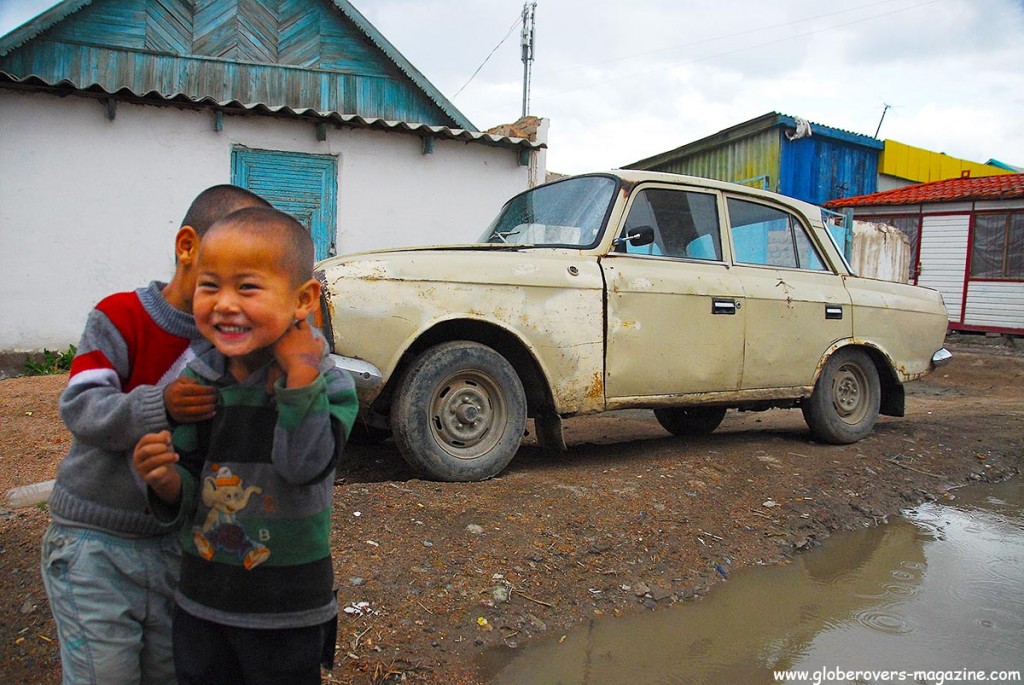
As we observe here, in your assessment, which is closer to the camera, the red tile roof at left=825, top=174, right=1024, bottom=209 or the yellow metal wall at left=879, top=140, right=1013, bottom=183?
the red tile roof at left=825, top=174, right=1024, bottom=209

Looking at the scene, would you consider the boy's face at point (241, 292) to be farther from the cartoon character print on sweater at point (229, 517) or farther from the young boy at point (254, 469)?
the cartoon character print on sweater at point (229, 517)

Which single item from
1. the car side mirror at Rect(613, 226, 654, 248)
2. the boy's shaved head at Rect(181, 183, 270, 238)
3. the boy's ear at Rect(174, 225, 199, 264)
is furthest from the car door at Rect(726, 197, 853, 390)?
the boy's ear at Rect(174, 225, 199, 264)

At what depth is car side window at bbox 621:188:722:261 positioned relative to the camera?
4793mm

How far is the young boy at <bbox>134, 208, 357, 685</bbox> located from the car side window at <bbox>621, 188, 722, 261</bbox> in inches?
135

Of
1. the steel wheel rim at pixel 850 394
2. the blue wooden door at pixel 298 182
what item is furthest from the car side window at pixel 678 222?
the blue wooden door at pixel 298 182

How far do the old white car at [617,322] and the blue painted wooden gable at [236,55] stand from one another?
7.08 metres

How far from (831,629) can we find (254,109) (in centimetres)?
723

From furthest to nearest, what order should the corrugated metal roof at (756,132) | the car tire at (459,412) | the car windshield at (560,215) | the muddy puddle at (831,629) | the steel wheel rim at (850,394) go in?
1. the corrugated metal roof at (756,132)
2. the steel wheel rim at (850,394)
3. the car windshield at (560,215)
4. the car tire at (459,412)
5. the muddy puddle at (831,629)

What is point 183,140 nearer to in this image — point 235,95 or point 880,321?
point 235,95

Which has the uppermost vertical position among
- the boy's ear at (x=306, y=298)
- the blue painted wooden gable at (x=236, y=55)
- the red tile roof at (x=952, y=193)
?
the blue painted wooden gable at (x=236, y=55)

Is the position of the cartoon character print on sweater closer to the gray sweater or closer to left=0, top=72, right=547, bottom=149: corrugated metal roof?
the gray sweater

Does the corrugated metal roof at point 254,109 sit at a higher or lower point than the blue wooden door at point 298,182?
higher

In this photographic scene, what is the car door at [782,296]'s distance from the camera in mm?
5070

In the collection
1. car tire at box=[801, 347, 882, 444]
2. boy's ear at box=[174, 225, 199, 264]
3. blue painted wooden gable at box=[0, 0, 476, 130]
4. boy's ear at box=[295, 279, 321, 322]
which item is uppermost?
blue painted wooden gable at box=[0, 0, 476, 130]
